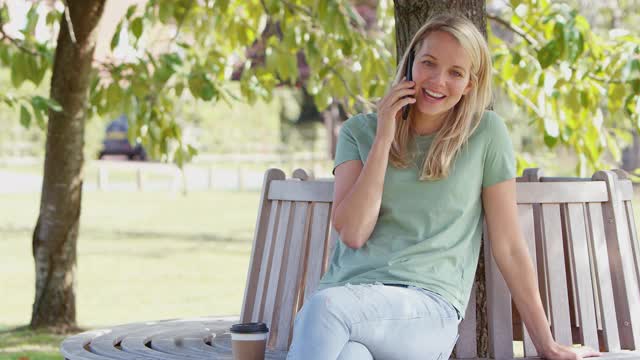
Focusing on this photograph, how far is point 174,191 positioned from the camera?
81.4 ft

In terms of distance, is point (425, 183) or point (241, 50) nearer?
point (425, 183)

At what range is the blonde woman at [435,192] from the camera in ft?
10.2

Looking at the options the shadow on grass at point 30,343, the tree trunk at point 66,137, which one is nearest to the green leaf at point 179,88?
the tree trunk at point 66,137

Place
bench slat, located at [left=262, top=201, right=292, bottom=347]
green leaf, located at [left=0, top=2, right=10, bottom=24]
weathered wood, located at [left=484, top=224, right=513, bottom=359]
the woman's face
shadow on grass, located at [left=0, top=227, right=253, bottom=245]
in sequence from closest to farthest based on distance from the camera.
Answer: the woman's face
weathered wood, located at [left=484, top=224, right=513, bottom=359]
bench slat, located at [left=262, top=201, right=292, bottom=347]
green leaf, located at [left=0, top=2, right=10, bottom=24]
shadow on grass, located at [left=0, top=227, right=253, bottom=245]

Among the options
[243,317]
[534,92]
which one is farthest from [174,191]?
[243,317]

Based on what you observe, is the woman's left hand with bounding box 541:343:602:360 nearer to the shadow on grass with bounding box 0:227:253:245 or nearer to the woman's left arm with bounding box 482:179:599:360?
the woman's left arm with bounding box 482:179:599:360

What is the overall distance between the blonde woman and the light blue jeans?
0.01 metres

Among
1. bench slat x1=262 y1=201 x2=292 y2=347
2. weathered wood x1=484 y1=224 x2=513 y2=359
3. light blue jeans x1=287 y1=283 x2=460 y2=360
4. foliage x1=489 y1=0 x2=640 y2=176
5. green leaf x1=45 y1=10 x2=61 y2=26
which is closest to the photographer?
light blue jeans x1=287 y1=283 x2=460 y2=360

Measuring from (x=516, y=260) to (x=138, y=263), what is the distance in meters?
9.31

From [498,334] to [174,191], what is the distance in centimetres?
2177

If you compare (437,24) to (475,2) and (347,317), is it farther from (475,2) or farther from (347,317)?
(347,317)

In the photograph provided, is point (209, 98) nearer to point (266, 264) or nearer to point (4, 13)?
point (4, 13)

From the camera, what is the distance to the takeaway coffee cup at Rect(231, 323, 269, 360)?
3.07 m

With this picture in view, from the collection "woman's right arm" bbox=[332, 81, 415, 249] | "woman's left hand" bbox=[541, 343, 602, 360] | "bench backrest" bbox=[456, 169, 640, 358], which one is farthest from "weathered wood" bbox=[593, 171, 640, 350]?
"woman's right arm" bbox=[332, 81, 415, 249]
